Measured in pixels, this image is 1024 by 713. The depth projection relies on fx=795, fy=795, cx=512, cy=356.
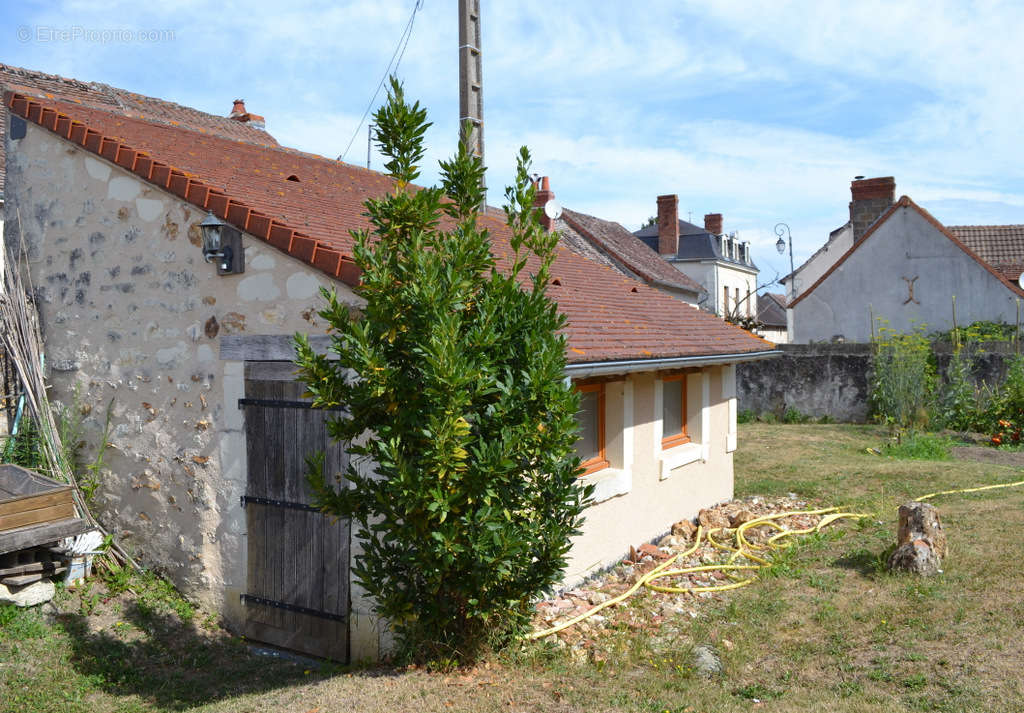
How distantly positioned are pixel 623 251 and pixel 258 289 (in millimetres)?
21750

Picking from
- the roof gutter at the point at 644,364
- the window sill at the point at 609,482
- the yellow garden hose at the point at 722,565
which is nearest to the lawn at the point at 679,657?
the yellow garden hose at the point at 722,565

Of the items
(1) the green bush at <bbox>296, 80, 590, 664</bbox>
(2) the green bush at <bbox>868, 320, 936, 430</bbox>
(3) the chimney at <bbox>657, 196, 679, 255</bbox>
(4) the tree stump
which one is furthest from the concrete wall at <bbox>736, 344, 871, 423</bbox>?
(3) the chimney at <bbox>657, 196, 679, 255</bbox>

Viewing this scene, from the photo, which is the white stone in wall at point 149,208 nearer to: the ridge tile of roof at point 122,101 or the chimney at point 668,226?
the ridge tile of roof at point 122,101

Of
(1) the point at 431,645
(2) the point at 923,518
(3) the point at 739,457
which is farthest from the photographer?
(3) the point at 739,457

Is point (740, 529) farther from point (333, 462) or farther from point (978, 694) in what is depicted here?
point (333, 462)

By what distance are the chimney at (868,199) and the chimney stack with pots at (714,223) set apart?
1444 centimetres

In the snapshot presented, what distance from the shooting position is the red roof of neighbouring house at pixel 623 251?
83.6 feet

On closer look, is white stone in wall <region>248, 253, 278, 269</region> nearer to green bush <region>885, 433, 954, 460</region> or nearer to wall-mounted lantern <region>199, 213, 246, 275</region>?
wall-mounted lantern <region>199, 213, 246, 275</region>

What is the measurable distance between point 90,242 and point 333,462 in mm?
3351

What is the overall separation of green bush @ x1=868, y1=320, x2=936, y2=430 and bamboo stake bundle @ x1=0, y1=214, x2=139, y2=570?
13.3 metres

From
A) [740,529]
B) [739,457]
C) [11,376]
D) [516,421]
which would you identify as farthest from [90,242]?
[739,457]

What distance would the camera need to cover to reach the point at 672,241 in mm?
35969

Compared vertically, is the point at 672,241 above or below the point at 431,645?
above

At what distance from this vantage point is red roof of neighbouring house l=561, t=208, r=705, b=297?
83.6ft
